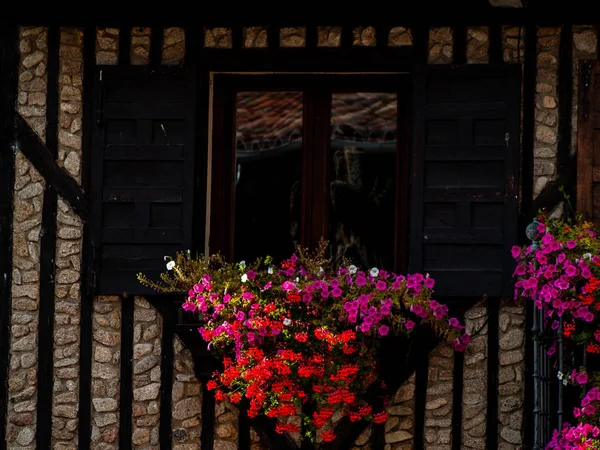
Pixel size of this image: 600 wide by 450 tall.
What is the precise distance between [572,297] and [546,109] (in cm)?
124

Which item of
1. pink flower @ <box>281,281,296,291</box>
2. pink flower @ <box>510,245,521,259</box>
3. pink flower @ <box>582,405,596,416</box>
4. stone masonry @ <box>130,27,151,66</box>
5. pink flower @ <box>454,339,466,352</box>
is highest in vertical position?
stone masonry @ <box>130,27,151,66</box>

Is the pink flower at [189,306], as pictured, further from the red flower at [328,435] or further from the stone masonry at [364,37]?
the stone masonry at [364,37]

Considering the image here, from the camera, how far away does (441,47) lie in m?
7.60

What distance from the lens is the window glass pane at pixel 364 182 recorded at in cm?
784

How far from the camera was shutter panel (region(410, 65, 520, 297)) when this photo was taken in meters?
7.43

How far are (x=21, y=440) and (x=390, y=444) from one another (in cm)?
220

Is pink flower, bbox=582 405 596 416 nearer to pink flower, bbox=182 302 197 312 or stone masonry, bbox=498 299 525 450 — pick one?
stone masonry, bbox=498 299 525 450

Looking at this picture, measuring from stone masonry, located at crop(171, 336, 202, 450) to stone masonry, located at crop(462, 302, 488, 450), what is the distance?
5.15 ft

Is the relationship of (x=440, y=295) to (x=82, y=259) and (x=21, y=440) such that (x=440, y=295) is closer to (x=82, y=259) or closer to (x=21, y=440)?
(x=82, y=259)

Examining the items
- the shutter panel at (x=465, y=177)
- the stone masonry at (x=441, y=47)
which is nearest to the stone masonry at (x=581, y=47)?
the shutter panel at (x=465, y=177)

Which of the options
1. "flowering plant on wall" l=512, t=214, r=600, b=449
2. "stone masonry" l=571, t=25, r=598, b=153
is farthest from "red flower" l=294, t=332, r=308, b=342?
"stone masonry" l=571, t=25, r=598, b=153

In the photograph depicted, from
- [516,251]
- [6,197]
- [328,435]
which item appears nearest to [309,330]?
[328,435]

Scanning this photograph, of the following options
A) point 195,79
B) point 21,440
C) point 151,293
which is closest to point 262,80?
point 195,79

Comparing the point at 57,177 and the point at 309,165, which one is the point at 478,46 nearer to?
the point at 309,165
